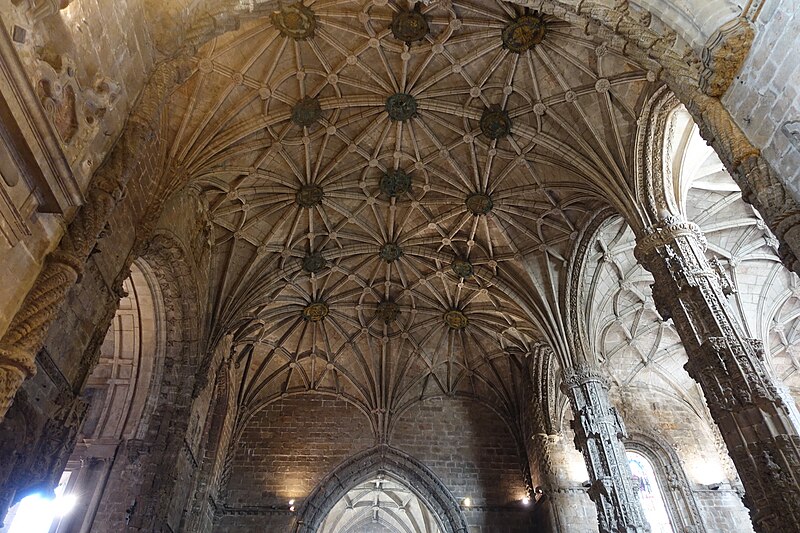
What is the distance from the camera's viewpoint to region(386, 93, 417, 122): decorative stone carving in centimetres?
1367

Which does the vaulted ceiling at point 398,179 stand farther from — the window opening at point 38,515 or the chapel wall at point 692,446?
the window opening at point 38,515

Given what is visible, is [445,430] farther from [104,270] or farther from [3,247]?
[3,247]

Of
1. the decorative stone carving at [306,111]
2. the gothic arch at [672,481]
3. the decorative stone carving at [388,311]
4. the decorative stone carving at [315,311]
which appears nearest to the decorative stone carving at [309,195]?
the decorative stone carving at [306,111]

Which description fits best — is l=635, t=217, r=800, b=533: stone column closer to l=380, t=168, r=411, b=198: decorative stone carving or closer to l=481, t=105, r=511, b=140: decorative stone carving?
l=481, t=105, r=511, b=140: decorative stone carving

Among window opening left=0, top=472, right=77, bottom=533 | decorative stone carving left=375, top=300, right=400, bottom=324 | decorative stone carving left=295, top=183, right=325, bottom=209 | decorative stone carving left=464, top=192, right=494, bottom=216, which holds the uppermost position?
decorative stone carving left=295, top=183, right=325, bottom=209

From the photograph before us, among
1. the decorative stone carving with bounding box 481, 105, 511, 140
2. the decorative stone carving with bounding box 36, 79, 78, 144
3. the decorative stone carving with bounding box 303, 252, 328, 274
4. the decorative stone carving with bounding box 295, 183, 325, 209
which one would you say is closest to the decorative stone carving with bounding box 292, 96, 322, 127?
the decorative stone carving with bounding box 295, 183, 325, 209

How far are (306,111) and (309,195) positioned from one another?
112 inches

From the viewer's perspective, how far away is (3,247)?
4.53m

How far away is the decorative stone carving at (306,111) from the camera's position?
13414 millimetres

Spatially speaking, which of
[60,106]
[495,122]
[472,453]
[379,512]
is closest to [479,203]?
[495,122]

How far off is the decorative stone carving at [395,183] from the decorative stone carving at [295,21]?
4760 millimetres

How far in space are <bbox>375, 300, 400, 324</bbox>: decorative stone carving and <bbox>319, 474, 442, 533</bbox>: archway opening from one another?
32.0 ft

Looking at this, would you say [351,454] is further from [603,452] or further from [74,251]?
[74,251]

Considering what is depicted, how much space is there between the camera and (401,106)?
45.5ft
